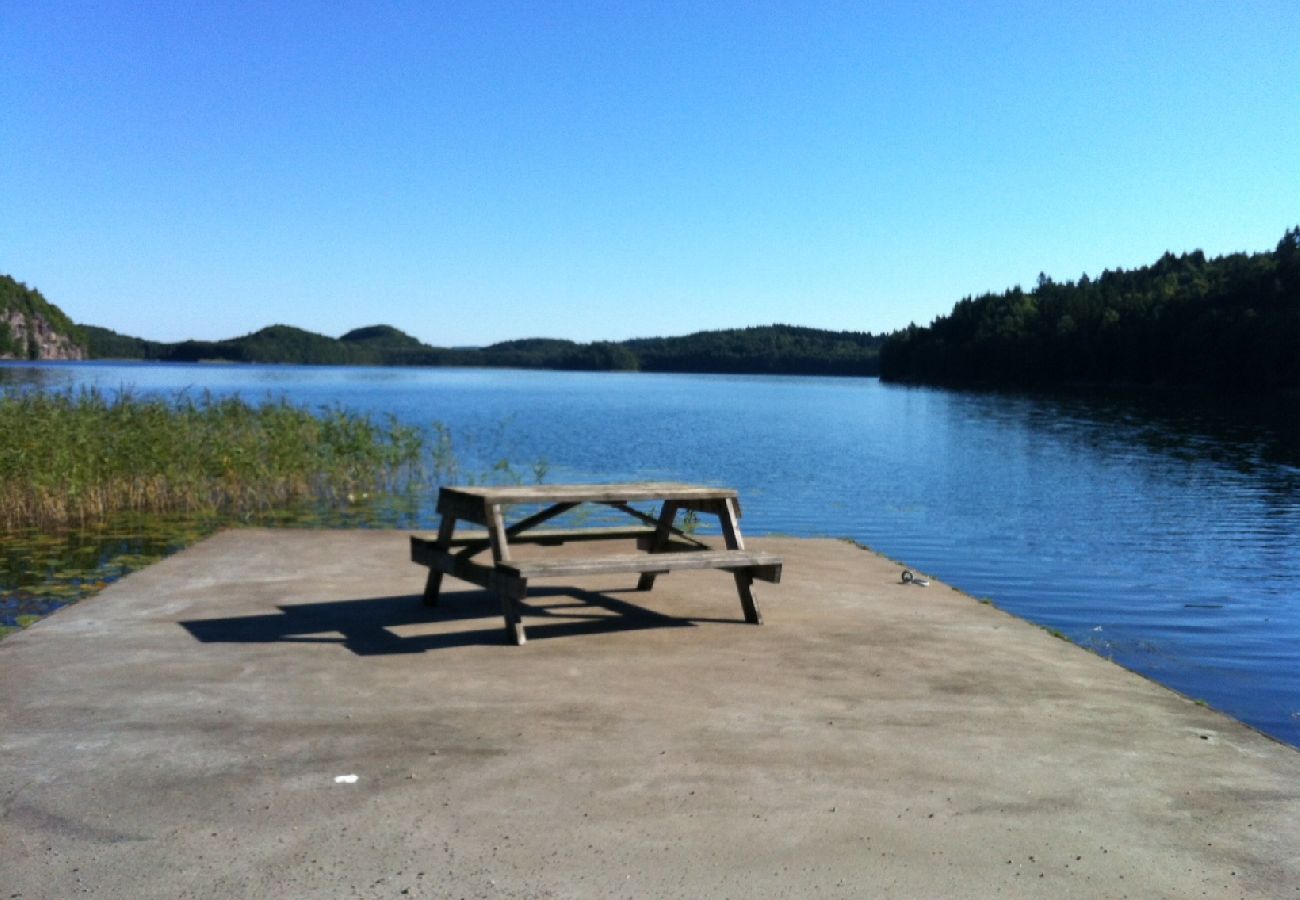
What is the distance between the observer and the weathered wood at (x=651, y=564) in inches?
272

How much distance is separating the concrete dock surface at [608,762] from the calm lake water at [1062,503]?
9.27ft

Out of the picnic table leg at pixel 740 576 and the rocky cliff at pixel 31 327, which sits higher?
the rocky cliff at pixel 31 327

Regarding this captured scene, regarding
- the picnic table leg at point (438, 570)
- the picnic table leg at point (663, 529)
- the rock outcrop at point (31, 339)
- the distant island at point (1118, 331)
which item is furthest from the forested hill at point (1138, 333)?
the rock outcrop at point (31, 339)

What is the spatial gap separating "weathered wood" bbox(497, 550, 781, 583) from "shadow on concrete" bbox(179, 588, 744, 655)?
483 mm

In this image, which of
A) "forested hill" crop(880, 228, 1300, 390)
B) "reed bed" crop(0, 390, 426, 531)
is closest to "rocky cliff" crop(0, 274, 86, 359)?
"forested hill" crop(880, 228, 1300, 390)

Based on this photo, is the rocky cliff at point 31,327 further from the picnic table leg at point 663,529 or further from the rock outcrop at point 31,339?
the picnic table leg at point 663,529

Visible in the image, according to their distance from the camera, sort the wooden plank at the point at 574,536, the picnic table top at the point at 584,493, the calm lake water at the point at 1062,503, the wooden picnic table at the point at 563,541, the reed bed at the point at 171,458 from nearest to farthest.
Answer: the wooden picnic table at the point at 563,541, the picnic table top at the point at 584,493, the wooden plank at the point at 574,536, the calm lake water at the point at 1062,503, the reed bed at the point at 171,458

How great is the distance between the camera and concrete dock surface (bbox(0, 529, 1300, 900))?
3.84 metres

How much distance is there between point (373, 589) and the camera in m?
8.70

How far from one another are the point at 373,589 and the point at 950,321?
497 ft

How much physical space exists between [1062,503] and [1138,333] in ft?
288

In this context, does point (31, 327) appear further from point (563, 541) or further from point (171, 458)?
point (563, 541)

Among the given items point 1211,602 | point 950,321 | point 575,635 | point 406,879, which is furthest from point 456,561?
point 950,321

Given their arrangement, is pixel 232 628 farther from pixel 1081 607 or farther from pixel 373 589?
pixel 1081 607
